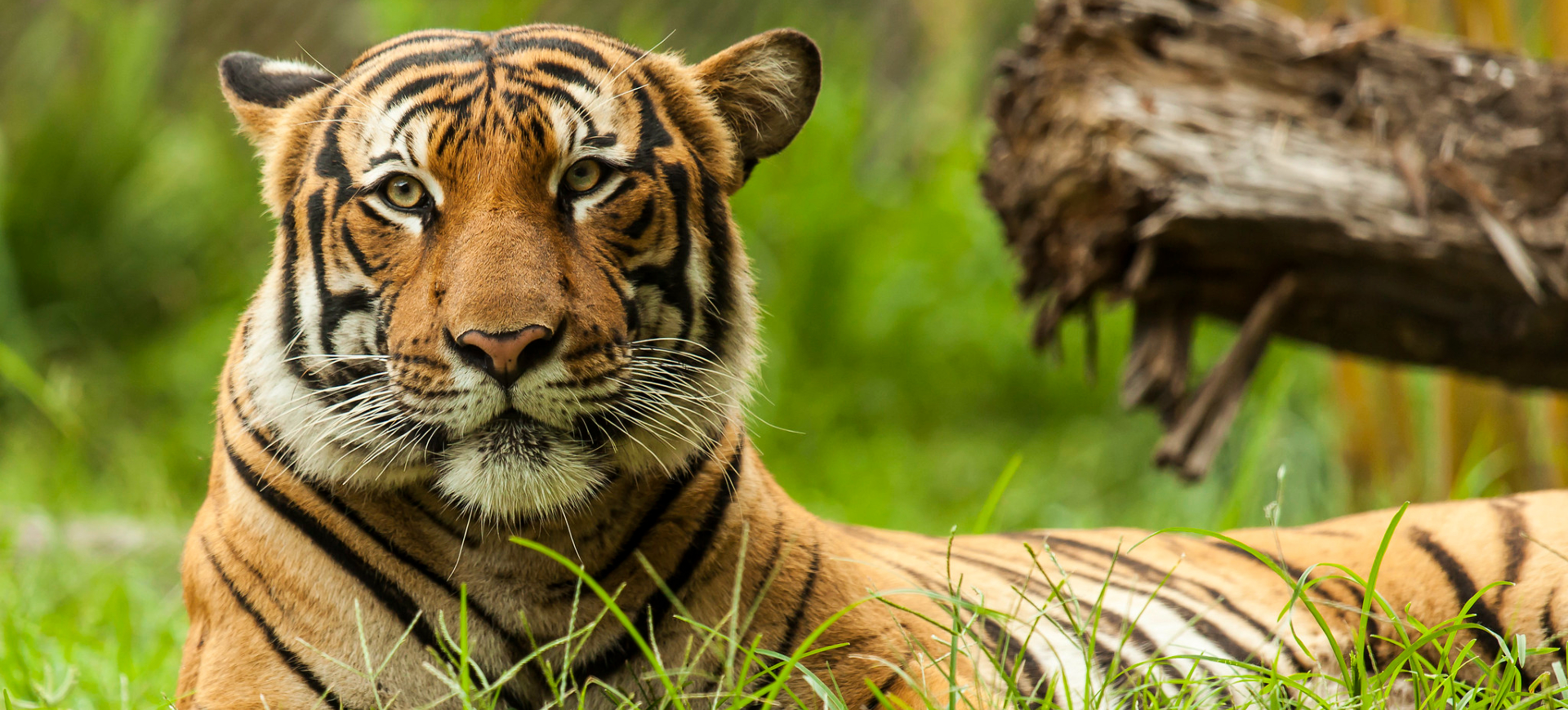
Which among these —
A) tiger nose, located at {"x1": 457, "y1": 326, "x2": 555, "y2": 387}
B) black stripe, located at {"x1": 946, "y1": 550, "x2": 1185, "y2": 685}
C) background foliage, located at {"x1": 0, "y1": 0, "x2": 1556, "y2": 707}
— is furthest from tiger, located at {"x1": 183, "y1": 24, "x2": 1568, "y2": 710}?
background foliage, located at {"x1": 0, "y1": 0, "x2": 1556, "y2": 707}

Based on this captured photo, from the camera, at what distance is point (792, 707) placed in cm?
162

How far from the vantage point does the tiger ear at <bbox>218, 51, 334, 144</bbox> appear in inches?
69.8

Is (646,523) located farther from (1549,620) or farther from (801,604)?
(1549,620)

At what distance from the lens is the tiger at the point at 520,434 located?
4.77 ft

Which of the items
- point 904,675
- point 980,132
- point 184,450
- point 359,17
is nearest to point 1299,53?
point 904,675

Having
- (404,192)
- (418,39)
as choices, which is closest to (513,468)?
(404,192)

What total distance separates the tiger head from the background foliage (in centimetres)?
244

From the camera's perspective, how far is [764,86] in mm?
1854

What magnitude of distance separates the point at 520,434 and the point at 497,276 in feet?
0.62

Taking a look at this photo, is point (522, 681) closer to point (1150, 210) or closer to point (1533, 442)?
point (1150, 210)

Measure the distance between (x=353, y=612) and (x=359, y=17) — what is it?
4644 mm

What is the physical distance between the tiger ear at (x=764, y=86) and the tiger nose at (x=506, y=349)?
580mm

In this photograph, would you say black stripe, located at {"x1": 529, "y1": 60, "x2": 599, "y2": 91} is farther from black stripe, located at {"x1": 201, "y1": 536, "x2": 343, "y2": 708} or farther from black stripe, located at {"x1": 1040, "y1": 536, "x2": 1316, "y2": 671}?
black stripe, located at {"x1": 1040, "y1": 536, "x2": 1316, "y2": 671}

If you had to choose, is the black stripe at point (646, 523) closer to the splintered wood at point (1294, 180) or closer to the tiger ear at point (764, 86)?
the tiger ear at point (764, 86)
